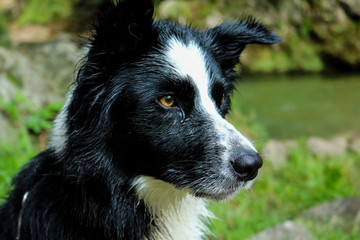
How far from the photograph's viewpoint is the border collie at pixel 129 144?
92.2 inches

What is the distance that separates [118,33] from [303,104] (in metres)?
6.47

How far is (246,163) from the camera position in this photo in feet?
7.39

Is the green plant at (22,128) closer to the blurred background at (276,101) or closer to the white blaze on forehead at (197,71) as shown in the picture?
the blurred background at (276,101)

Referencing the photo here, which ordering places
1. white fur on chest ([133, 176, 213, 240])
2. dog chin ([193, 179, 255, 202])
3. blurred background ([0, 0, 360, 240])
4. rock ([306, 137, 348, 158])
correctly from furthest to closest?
1. rock ([306, 137, 348, 158])
2. blurred background ([0, 0, 360, 240])
3. white fur on chest ([133, 176, 213, 240])
4. dog chin ([193, 179, 255, 202])

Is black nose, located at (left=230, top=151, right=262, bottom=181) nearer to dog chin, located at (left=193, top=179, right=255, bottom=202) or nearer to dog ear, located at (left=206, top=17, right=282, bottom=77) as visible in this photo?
dog chin, located at (left=193, top=179, right=255, bottom=202)

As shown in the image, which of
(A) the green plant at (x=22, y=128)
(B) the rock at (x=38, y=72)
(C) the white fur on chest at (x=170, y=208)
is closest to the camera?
(C) the white fur on chest at (x=170, y=208)

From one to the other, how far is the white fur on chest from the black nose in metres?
0.40

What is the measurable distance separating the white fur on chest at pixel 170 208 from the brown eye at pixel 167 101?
43 cm

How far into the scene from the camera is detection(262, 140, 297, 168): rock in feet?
18.0

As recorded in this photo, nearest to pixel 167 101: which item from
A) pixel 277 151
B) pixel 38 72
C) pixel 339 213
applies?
pixel 339 213

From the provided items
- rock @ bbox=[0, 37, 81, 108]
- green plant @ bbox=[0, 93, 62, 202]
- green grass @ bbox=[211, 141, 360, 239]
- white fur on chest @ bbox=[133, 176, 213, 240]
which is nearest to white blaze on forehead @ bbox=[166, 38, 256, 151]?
white fur on chest @ bbox=[133, 176, 213, 240]

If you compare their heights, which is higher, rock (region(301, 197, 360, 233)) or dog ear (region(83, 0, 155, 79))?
dog ear (region(83, 0, 155, 79))

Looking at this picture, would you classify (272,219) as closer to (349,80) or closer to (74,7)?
(349,80)

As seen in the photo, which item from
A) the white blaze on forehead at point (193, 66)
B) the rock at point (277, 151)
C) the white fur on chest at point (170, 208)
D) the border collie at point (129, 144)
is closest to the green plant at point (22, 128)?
the border collie at point (129, 144)
